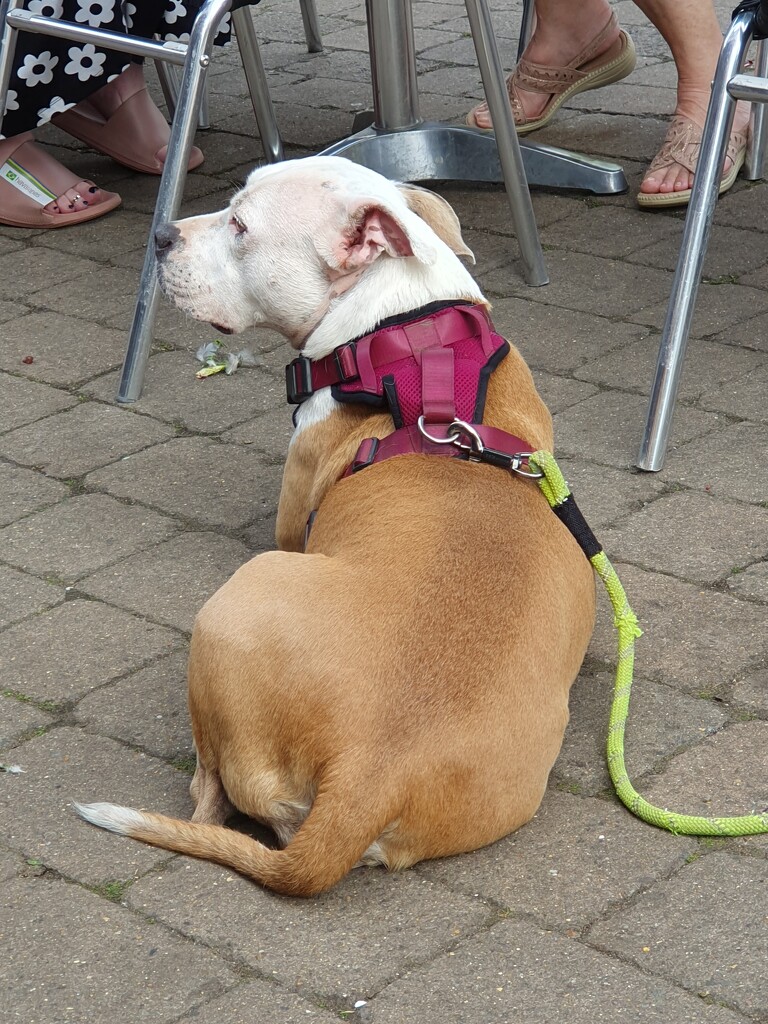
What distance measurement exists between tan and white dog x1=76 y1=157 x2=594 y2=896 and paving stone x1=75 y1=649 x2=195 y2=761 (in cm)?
22

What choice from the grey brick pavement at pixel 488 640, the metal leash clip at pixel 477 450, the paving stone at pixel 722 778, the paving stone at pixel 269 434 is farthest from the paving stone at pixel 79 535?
the paving stone at pixel 722 778

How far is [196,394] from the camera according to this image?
390 cm

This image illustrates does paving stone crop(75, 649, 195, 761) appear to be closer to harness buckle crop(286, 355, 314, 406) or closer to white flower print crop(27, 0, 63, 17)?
harness buckle crop(286, 355, 314, 406)

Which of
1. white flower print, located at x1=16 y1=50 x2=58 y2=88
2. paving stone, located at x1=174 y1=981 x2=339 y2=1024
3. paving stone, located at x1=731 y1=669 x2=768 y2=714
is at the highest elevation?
white flower print, located at x1=16 y1=50 x2=58 y2=88

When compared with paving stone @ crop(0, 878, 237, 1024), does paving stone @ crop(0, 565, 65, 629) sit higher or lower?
lower

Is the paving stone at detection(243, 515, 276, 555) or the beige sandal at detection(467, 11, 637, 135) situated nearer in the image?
the paving stone at detection(243, 515, 276, 555)

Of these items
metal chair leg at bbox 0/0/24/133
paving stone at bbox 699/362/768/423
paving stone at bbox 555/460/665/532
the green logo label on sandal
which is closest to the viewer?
paving stone at bbox 555/460/665/532

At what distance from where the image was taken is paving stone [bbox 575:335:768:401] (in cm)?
377

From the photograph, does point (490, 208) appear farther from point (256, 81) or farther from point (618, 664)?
point (618, 664)

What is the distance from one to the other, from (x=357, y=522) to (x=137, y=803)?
0.62m

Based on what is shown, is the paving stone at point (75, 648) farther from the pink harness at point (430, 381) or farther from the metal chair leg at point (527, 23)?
the metal chair leg at point (527, 23)

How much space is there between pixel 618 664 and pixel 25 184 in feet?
10.9

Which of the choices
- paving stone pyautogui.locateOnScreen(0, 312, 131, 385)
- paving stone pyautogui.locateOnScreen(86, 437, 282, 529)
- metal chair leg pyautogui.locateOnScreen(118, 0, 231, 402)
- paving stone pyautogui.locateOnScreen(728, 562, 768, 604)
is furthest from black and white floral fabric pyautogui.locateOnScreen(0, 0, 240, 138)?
paving stone pyautogui.locateOnScreen(728, 562, 768, 604)

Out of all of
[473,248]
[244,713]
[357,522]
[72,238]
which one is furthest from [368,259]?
[72,238]
